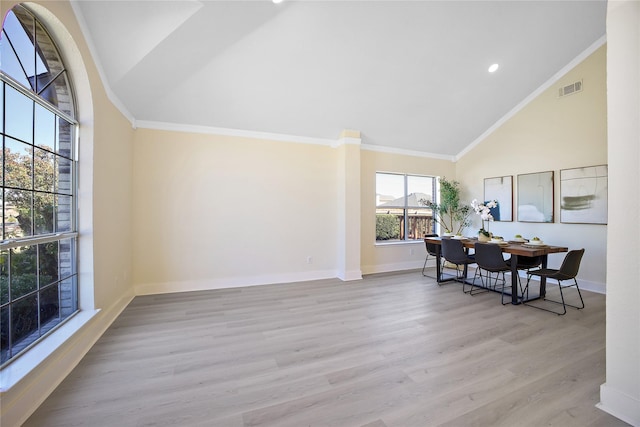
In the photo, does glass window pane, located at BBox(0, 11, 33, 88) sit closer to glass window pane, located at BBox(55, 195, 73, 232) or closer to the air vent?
glass window pane, located at BBox(55, 195, 73, 232)

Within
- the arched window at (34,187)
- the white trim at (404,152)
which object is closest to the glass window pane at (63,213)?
the arched window at (34,187)

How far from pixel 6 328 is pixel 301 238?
3528 millimetres

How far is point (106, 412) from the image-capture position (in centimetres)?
161

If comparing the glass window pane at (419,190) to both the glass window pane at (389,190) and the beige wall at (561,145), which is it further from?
the beige wall at (561,145)

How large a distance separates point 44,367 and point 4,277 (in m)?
0.65

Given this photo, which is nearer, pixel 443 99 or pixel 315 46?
pixel 315 46

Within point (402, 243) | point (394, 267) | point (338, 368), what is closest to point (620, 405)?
point (338, 368)

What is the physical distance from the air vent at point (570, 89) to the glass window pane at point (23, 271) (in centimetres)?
724

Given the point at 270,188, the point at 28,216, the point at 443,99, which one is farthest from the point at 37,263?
the point at 443,99

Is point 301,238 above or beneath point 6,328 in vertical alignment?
above

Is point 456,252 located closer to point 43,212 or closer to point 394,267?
point 394,267

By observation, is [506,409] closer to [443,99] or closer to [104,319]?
[104,319]

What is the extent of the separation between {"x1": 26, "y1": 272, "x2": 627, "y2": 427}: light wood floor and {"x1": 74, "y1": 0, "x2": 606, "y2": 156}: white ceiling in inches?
112

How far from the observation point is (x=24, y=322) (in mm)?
1920
